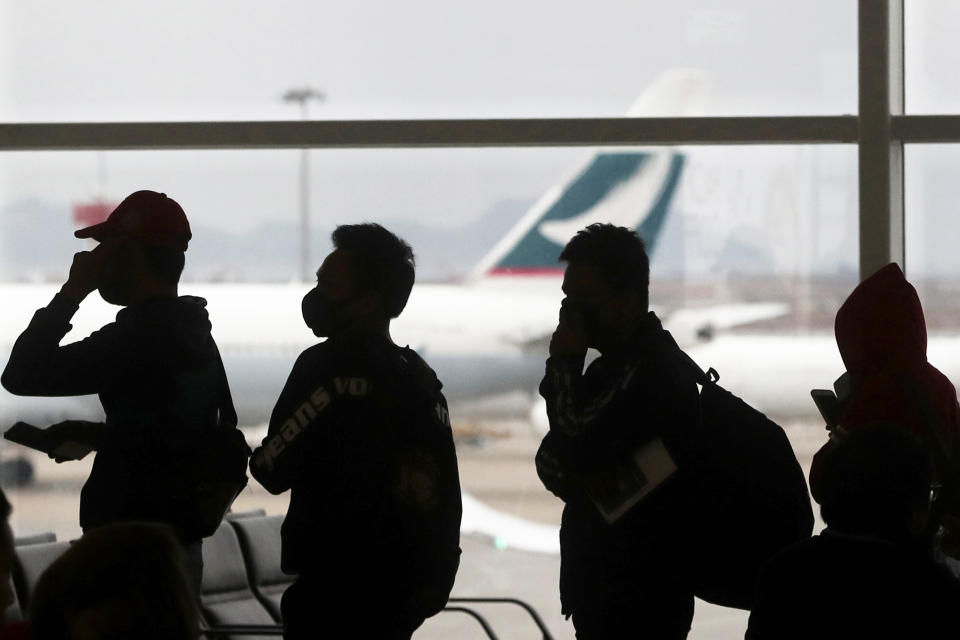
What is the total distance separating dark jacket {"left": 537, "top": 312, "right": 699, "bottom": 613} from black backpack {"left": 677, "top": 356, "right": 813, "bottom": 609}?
47 millimetres

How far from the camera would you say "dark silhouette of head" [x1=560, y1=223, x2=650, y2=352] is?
96.0 inches

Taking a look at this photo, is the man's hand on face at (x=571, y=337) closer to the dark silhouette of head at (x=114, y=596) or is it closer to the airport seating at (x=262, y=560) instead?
the dark silhouette of head at (x=114, y=596)

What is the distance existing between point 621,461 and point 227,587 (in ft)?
7.27

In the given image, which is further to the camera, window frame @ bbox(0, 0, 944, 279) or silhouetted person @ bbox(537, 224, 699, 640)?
window frame @ bbox(0, 0, 944, 279)

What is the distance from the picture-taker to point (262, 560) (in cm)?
419

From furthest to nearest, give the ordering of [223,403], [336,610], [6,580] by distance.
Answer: [223,403]
[336,610]
[6,580]

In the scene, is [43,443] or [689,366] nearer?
[689,366]

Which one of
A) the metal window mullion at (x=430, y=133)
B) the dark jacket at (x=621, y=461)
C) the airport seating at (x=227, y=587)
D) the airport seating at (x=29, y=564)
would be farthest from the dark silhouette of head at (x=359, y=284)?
the airport seating at (x=227, y=587)

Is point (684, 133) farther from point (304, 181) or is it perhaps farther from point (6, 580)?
point (6, 580)

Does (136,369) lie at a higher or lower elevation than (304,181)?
lower

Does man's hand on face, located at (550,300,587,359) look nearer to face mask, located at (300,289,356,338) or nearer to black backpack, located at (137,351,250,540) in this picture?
face mask, located at (300,289,356,338)

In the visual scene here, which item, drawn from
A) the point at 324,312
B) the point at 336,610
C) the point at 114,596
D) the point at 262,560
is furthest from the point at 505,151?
the point at 114,596

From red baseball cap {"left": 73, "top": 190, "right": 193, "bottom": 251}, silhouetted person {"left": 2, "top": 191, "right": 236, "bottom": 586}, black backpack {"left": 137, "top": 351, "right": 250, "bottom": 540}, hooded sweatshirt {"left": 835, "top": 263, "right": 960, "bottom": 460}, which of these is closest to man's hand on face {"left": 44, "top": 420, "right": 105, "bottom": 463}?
silhouetted person {"left": 2, "top": 191, "right": 236, "bottom": 586}

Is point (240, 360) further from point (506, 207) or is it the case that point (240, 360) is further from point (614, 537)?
point (614, 537)
